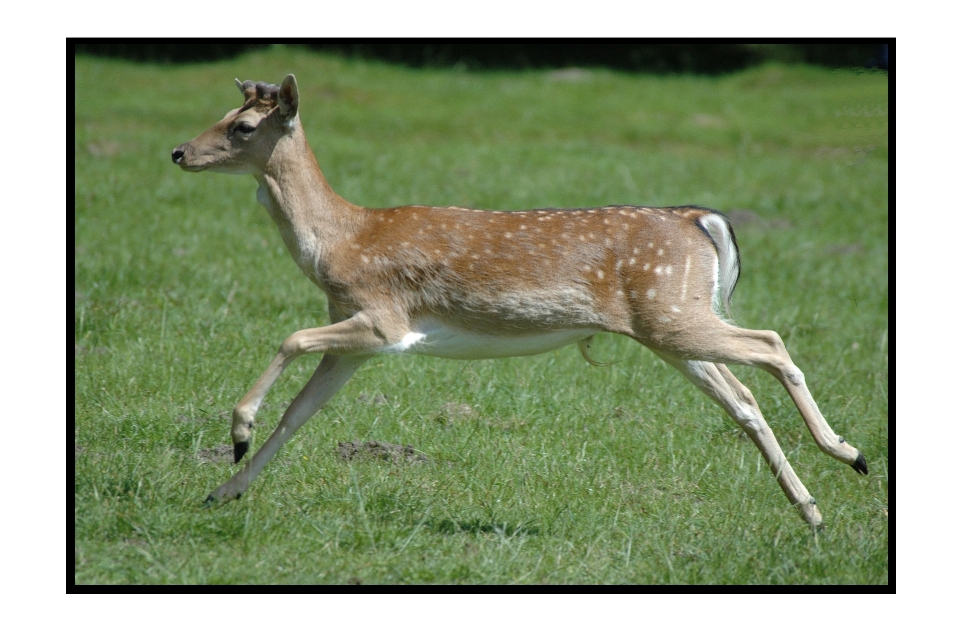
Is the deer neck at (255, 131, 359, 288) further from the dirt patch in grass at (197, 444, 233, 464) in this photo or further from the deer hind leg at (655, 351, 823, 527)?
the deer hind leg at (655, 351, 823, 527)

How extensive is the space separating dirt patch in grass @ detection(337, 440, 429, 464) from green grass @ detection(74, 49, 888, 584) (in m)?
0.11

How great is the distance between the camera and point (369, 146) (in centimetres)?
1305

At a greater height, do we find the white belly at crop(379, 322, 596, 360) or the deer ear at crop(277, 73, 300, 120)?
the deer ear at crop(277, 73, 300, 120)

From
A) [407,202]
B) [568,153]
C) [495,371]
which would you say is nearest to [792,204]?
[568,153]

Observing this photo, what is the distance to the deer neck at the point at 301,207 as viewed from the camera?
5363 mm

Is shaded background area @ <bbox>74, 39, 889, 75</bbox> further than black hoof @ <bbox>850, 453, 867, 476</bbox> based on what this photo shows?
Yes

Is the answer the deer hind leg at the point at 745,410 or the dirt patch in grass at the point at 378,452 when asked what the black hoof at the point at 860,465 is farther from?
the dirt patch in grass at the point at 378,452

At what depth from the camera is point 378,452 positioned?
5.93 m

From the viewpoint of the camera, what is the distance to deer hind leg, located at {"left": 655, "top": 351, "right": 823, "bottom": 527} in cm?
550

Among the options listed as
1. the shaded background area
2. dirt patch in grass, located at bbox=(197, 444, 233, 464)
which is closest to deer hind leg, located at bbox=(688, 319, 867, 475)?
dirt patch in grass, located at bbox=(197, 444, 233, 464)

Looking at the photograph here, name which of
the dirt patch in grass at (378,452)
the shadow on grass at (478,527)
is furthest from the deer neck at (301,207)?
the shadow on grass at (478,527)

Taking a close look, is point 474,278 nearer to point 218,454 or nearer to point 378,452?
point 378,452

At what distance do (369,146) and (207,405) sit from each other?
23.5ft

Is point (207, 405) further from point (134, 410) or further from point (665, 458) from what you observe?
point (665, 458)
